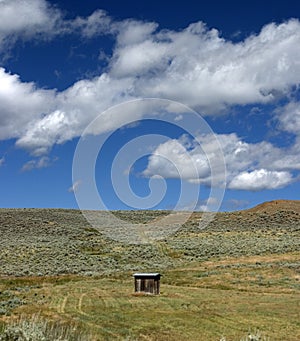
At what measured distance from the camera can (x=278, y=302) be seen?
31359mm

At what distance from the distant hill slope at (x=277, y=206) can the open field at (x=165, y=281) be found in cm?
1221

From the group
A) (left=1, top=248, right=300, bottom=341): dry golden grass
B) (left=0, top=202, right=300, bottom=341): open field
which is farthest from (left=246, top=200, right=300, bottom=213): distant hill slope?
(left=1, top=248, right=300, bottom=341): dry golden grass

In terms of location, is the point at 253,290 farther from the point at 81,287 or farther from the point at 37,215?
the point at 37,215

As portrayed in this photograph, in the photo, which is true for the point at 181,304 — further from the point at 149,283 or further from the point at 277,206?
the point at 277,206

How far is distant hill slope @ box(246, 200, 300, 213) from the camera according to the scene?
104m

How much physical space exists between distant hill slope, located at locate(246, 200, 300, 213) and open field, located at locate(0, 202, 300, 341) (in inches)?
481

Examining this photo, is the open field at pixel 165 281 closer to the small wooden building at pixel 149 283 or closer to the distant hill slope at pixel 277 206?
the small wooden building at pixel 149 283

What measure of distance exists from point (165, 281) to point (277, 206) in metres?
69.2

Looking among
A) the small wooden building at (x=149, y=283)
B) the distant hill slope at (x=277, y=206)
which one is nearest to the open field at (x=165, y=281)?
the small wooden building at (x=149, y=283)

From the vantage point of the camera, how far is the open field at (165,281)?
81.9 ft

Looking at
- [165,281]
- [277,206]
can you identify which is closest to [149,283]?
[165,281]

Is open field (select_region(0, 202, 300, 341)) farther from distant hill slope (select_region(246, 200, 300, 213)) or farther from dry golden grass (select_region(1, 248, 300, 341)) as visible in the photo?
distant hill slope (select_region(246, 200, 300, 213))

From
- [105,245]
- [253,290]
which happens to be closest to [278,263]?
[253,290]

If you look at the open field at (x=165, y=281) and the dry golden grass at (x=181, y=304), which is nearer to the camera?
the dry golden grass at (x=181, y=304)
